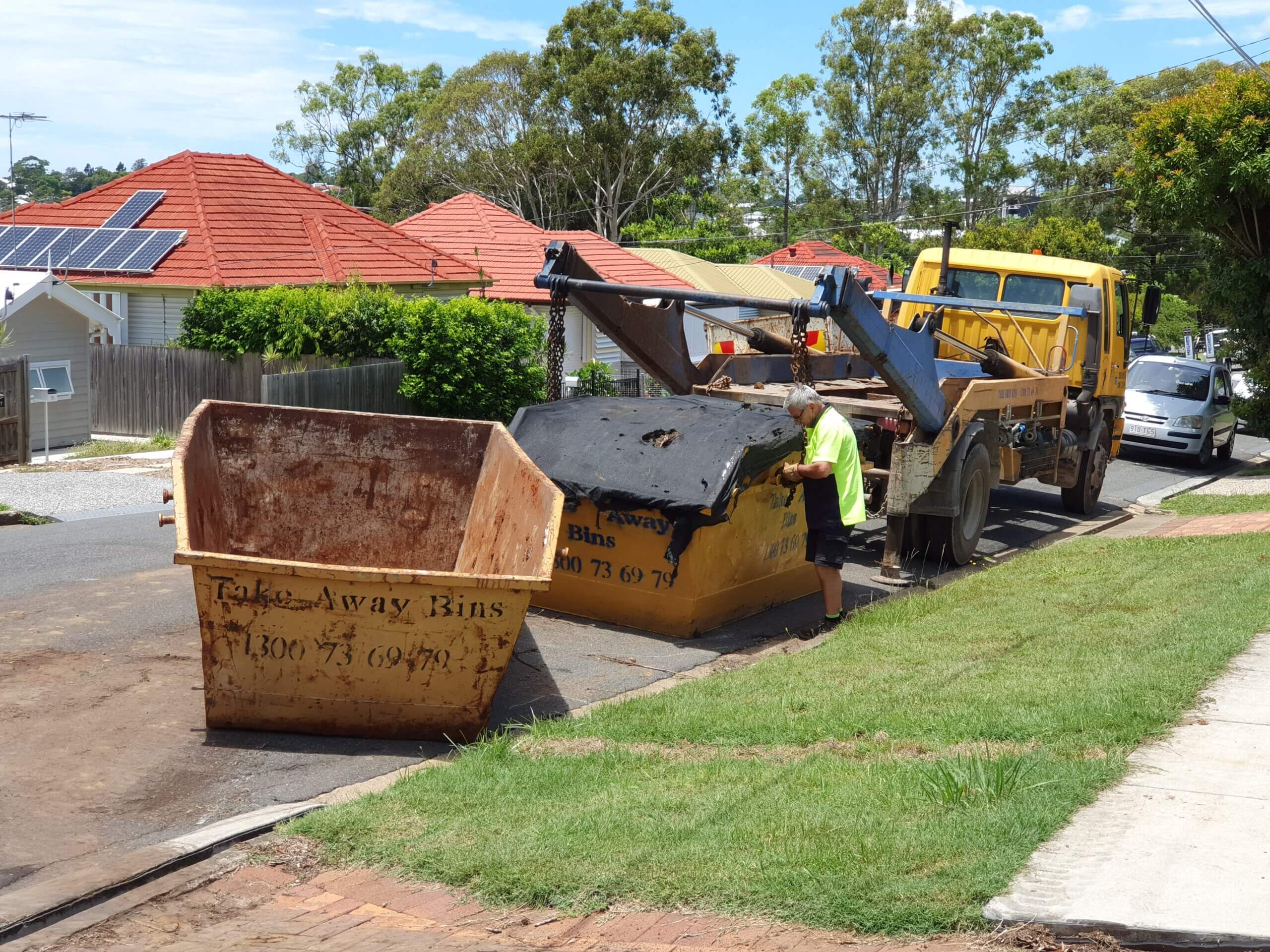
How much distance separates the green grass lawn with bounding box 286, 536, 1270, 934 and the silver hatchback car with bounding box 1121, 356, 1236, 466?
13437mm

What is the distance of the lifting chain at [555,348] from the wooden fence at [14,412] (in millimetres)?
9637

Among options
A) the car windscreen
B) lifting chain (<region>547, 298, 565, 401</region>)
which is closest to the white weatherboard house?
lifting chain (<region>547, 298, 565, 401</region>)

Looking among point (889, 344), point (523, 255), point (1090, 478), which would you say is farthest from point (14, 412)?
point (523, 255)

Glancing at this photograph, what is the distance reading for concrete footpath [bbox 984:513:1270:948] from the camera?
405 centimetres

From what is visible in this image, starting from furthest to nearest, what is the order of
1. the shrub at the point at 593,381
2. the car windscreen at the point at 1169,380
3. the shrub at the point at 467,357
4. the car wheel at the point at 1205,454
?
the car windscreen at the point at 1169,380 → the shrub at the point at 593,381 → the car wheel at the point at 1205,454 → the shrub at the point at 467,357

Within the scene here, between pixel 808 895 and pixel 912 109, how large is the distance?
60073mm

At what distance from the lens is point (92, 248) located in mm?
23984

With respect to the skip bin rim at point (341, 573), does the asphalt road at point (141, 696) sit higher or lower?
lower

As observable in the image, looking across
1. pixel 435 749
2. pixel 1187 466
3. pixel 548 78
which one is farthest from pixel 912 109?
pixel 435 749

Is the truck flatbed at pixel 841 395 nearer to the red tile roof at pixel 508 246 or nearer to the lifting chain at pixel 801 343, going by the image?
the lifting chain at pixel 801 343

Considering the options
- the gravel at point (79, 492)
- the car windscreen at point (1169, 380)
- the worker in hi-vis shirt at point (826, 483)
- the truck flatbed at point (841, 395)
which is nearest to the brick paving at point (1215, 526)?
the truck flatbed at point (841, 395)

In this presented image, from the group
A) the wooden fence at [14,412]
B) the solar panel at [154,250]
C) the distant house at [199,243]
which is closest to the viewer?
the wooden fence at [14,412]

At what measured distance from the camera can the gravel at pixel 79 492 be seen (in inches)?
532

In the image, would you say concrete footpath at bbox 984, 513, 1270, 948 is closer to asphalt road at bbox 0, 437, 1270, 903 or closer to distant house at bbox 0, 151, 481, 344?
asphalt road at bbox 0, 437, 1270, 903
